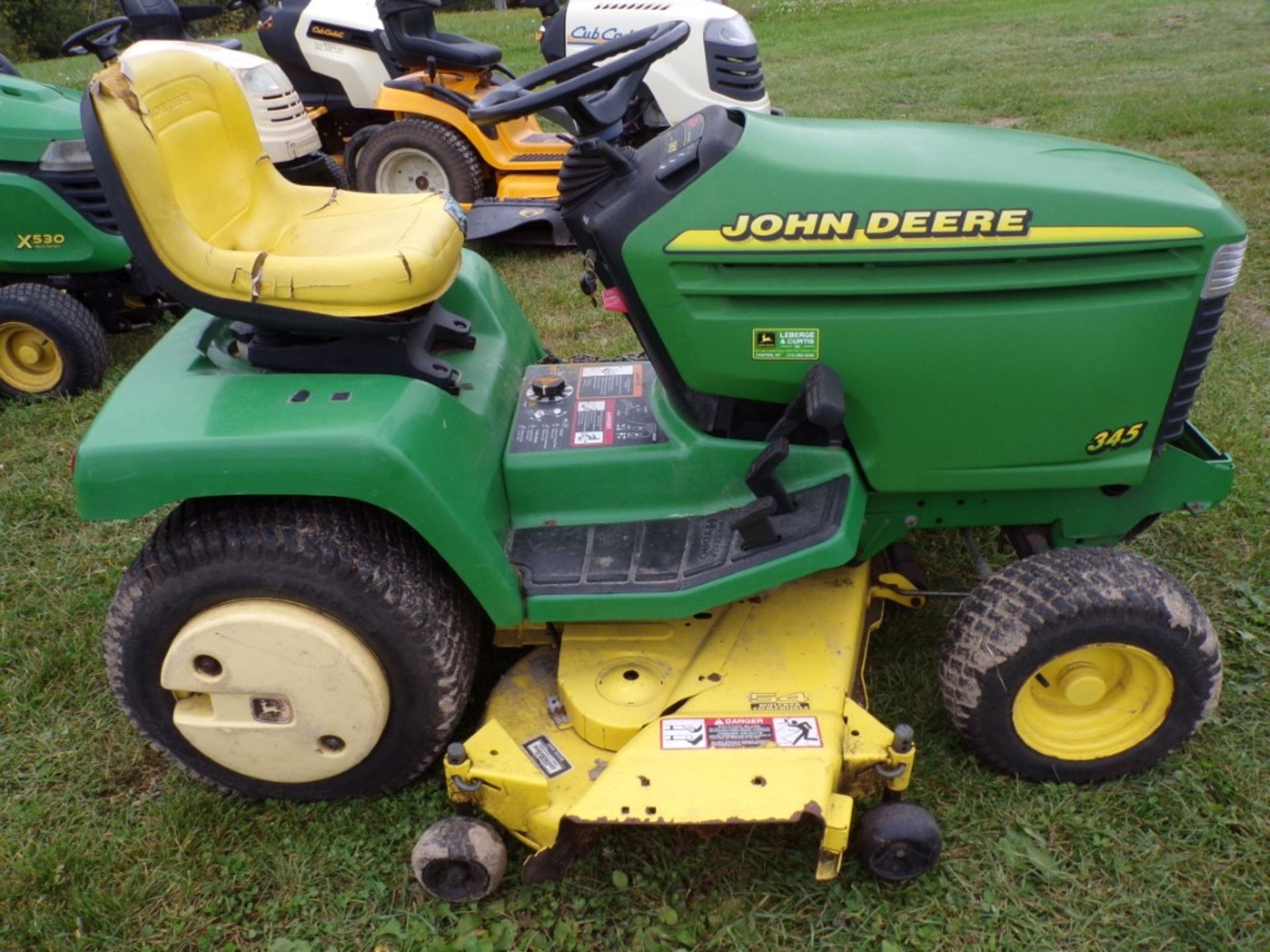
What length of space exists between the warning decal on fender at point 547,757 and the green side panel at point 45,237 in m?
2.83

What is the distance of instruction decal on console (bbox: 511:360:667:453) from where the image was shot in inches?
93.6

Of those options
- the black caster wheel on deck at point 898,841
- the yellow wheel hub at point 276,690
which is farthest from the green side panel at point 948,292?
the yellow wheel hub at point 276,690

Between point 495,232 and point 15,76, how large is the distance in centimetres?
220

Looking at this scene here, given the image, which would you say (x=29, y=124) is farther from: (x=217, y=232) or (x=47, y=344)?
(x=217, y=232)

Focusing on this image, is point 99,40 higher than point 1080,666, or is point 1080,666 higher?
point 99,40

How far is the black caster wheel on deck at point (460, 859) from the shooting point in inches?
82.4

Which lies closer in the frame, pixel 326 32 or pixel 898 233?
pixel 898 233

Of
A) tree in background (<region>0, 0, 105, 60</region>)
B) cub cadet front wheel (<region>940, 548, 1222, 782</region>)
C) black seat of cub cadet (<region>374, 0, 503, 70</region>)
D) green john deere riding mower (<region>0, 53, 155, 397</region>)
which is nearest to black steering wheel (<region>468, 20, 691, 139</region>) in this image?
cub cadet front wheel (<region>940, 548, 1222, 782</region>)

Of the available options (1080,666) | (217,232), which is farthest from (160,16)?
(1080,666)

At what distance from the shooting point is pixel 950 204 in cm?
202

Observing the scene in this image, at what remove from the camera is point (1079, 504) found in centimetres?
238

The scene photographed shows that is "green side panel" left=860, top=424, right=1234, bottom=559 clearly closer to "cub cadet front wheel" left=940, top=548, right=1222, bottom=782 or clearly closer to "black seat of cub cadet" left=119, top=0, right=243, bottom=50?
"cub cadet front wheel" left=940, top=548, right=1222, bottom=782

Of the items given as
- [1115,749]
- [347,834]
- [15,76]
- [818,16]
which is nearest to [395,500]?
[347,834]

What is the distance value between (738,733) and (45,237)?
3484 mm
